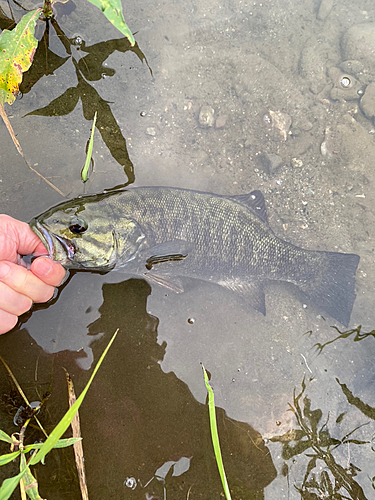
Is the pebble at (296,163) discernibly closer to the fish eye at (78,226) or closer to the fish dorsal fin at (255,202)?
the fish dorsal fin at (255,202)

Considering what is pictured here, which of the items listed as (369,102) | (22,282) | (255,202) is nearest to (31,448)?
(22,282)

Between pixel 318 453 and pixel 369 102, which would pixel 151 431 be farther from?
pixel 369 102

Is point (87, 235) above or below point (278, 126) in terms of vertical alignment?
below

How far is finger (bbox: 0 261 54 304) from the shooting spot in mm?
2877

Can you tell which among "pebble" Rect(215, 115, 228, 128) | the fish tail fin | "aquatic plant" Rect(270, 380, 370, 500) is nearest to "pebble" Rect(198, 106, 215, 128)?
"pebble" Rect(215, 115, 228, 128)

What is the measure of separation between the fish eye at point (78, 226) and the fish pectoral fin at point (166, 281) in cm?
95

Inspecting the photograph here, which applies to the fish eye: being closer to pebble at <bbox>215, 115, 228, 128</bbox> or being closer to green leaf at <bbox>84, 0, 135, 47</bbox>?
green leaf at <bbox>84, 0, 135, 47</bbox>

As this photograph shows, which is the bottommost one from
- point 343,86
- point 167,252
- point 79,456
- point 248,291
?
point 79,456

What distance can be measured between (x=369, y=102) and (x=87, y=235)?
455 centimetres

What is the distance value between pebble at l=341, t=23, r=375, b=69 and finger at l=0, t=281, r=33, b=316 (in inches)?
226

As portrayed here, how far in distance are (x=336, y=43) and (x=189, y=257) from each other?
4331 millimetres

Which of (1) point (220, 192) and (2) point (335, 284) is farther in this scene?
(1) point (220, 192)

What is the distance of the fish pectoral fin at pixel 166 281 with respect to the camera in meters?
3.84

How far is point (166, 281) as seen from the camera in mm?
3859
